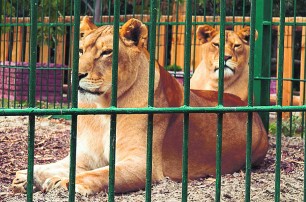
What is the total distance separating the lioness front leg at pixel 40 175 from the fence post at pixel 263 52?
2.60 metres

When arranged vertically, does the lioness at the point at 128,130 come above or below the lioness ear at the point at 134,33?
below

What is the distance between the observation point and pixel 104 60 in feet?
14.0

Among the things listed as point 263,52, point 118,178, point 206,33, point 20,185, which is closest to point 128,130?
point 118,178

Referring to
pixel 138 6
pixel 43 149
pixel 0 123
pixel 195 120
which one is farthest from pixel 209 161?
pixel 138 6

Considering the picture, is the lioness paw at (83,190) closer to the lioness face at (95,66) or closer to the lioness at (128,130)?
the lioness at (128,130)

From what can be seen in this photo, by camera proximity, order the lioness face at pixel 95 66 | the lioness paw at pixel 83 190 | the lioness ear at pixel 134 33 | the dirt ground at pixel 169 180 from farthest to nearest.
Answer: the lioness ear at pixel 134 33, the lioness face at pixel 95 66, the dirt ground at pixel 169 180, the lioness paw at pixel 83 190

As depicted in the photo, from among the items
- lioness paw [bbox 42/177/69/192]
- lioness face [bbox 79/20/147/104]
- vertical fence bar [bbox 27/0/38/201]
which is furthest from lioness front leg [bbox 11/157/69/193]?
vertical fence bar [bbox 27/0/38/201]

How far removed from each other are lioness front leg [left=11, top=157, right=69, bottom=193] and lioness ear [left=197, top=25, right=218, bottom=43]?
2.51m

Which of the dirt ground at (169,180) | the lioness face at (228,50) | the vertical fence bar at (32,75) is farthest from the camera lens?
the lioness face at (228,50)

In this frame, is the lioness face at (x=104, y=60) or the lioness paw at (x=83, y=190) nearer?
the lioness paw at (x=83, y=190)

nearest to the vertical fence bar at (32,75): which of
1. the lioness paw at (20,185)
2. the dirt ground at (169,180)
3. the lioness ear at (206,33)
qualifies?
the dirt ground at (169,180)

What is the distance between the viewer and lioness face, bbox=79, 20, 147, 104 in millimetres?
4156

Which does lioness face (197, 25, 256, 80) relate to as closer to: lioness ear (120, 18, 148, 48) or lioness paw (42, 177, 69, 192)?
lioness ear (120, 18, 148, 48)

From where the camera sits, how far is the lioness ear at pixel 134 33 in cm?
432
